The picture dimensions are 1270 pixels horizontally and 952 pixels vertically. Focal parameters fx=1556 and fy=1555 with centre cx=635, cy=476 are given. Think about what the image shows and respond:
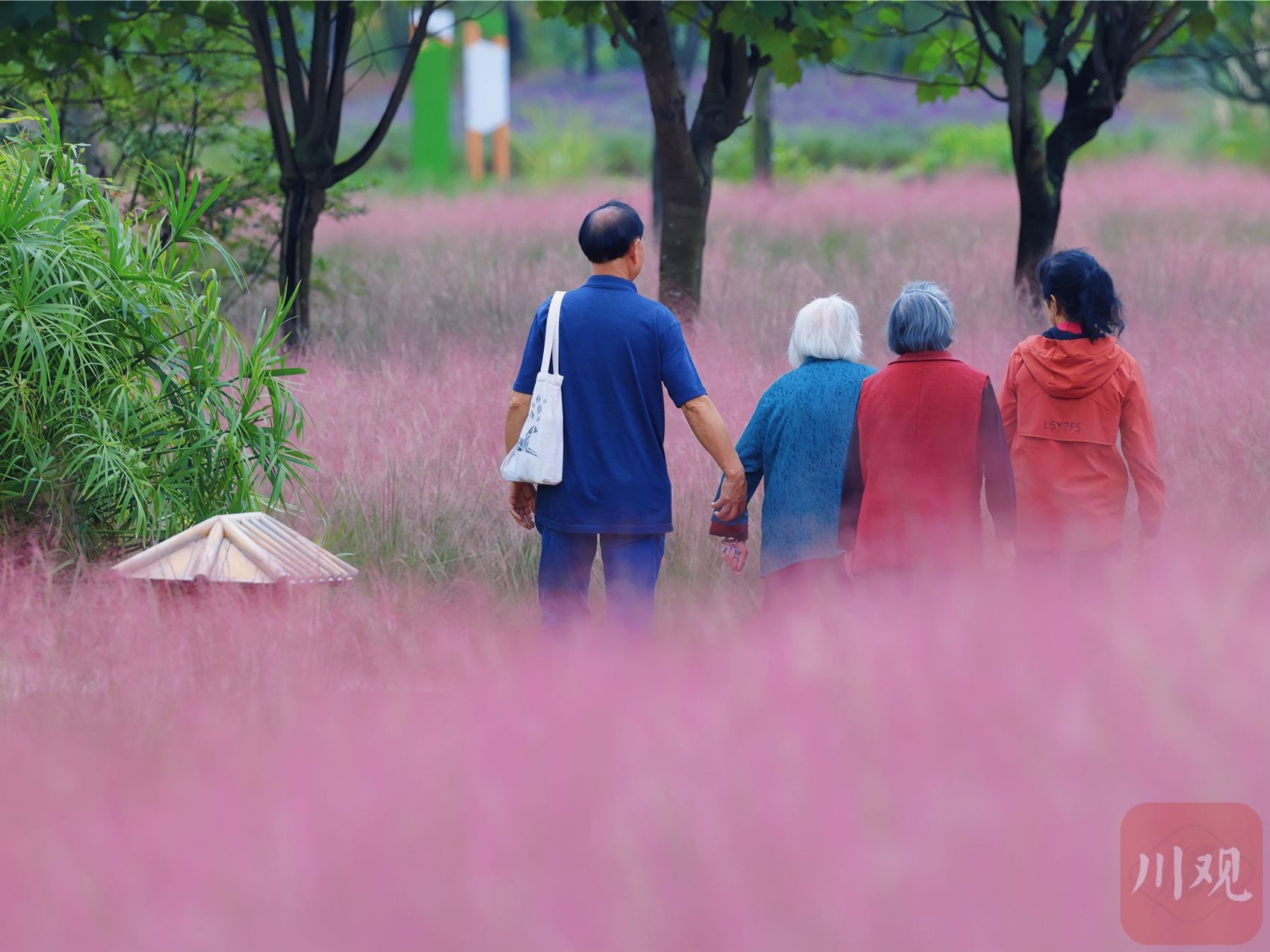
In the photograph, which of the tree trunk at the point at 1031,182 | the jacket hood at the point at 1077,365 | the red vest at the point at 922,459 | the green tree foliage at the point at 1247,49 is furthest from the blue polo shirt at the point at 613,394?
the green tree foliage at the point at 1247,49

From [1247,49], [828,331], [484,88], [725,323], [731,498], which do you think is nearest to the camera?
[731,498]

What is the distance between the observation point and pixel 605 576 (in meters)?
5.00

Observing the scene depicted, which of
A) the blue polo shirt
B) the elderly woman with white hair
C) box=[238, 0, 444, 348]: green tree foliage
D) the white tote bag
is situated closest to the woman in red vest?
the elderly woman with white hair

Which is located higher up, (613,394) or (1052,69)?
(1052,69)

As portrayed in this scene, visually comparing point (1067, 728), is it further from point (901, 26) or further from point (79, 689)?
point (901, 26)

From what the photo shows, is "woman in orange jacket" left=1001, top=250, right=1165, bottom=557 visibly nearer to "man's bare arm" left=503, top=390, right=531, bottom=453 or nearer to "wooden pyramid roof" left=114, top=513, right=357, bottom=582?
"man's bare arm" left=503, top=390, right=531, bottom=453

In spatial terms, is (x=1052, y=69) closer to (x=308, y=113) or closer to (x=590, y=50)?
(x=308, y=113)

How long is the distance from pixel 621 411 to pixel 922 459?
3.13ft

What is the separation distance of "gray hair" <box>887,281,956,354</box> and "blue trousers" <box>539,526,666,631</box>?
3.27 feet

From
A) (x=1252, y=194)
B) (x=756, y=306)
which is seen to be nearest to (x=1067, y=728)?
(x=756, y=306)

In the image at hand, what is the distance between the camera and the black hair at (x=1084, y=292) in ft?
16.8

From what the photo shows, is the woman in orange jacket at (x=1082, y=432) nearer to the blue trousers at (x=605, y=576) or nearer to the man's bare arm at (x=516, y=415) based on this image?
the blue trousers at (x=605, y=576)

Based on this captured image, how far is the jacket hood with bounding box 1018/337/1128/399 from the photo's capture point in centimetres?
510

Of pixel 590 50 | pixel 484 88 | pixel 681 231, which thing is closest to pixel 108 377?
pixel 681 231
